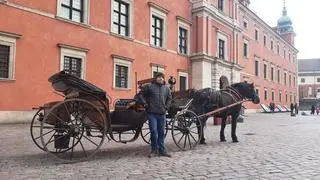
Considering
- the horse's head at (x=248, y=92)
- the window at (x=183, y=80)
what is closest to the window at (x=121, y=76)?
the window at (x=183, y=80)

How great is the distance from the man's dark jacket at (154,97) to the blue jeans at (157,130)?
0.13 m

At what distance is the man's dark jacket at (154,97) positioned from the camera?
26.0 ft

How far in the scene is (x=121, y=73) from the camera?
23.5 m

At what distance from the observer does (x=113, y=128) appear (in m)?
7.75

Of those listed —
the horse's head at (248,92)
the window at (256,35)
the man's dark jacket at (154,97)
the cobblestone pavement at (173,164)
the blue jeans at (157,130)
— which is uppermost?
the window at (256,35)

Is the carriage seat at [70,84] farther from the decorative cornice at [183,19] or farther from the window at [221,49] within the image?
the window at [221,49]

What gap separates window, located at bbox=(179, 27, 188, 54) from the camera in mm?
30312

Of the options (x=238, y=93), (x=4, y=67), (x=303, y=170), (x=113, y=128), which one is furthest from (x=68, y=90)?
(x=4, y=67)

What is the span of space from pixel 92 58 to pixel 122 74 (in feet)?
9.96

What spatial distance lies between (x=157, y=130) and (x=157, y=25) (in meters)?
20.0

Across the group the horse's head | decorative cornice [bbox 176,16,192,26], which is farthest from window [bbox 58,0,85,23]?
the horse's head

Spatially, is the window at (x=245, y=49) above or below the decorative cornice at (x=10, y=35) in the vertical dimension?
above

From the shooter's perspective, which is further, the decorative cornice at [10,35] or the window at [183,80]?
the window at [183,80]

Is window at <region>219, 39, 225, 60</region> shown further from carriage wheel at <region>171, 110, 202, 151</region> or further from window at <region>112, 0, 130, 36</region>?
→ carriage wheel at <region>171, 110, 202, 151</region>
